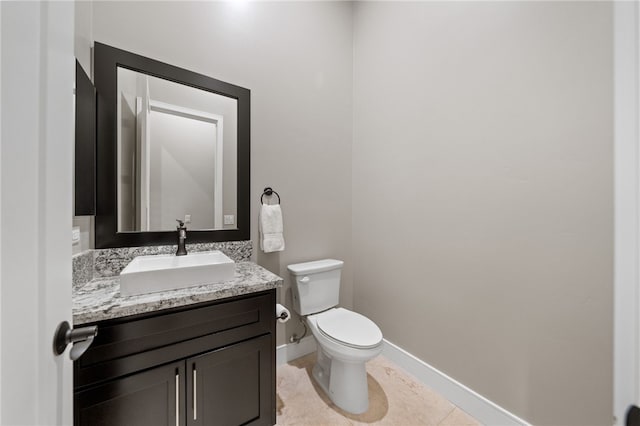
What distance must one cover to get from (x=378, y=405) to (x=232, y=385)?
0.91 metres

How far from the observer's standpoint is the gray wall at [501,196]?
104cm

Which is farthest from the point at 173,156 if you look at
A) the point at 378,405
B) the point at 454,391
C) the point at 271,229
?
the point at 454,391

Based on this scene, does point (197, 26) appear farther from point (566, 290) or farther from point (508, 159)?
point (566, 290)

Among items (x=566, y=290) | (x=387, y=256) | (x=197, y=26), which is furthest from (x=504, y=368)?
(x=197, y=26)

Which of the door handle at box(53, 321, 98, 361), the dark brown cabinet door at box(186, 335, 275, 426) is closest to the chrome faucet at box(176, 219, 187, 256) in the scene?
the dark brown cabinet door at box(186, 335, 275, 426)

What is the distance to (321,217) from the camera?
2020 millimetres

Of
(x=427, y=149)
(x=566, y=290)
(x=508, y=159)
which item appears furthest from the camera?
(x=427, y=149)

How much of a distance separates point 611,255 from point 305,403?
5.55 feet

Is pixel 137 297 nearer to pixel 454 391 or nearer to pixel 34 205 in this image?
pixel 34 205

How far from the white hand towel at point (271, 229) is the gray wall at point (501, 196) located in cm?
81

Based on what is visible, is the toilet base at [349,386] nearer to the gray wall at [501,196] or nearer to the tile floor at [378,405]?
the tile floor at [378,405]

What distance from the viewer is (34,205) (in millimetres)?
427

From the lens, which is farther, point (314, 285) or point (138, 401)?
point (314, 285)

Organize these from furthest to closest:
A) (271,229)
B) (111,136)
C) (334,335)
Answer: (271,229) < (334,335) < (111,136)
